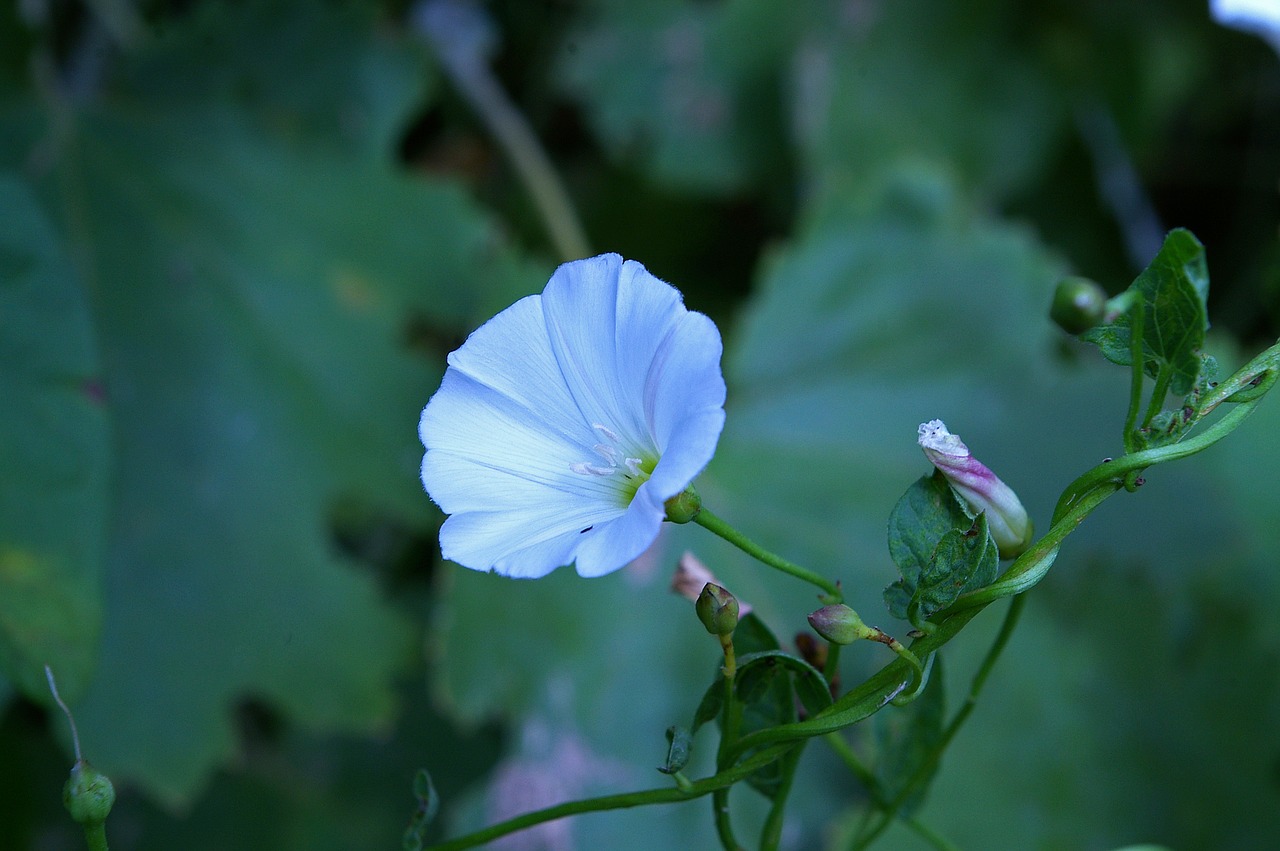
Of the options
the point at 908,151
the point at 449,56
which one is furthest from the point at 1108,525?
the point at 449,56

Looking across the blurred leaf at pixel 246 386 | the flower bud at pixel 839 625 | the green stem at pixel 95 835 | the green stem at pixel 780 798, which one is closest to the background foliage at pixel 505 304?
the blurred leaf at pixel 246 386

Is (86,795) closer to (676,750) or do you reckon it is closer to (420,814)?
(420,814)

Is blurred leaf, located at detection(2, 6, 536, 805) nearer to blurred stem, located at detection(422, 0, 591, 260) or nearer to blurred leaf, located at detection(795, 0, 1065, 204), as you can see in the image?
blurred stem, located at detection(422, 0, 591, 260)

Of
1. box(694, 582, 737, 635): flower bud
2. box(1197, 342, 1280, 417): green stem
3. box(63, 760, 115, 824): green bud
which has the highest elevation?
box(1197, 342, 1280, 417): green stem

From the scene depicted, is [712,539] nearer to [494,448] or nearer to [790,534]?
[790,534]

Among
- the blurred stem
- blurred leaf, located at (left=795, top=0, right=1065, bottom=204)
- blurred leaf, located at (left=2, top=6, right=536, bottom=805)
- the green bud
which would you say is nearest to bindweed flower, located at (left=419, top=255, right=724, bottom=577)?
the green bud

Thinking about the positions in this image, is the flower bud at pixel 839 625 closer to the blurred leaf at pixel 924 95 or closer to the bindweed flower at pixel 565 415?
the bindweed flower at pixel 565 415
